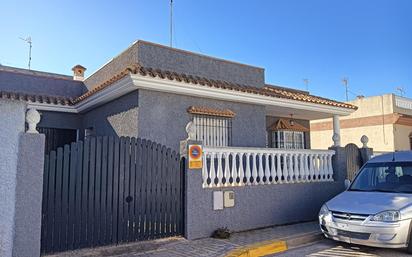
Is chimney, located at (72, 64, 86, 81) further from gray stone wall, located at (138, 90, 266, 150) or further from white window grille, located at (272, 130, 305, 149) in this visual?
white window grille, located at (272, 130, 305, 149)

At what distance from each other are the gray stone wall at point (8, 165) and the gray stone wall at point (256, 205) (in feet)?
10.1

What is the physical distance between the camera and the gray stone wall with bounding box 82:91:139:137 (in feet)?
27.1

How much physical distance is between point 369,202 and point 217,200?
298 cm

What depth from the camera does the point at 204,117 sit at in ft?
30.4

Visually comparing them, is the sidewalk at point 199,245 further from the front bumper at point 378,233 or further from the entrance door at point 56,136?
the entrance door at point 56,136

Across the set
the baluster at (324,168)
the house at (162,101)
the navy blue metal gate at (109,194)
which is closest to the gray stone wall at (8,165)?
the navy blue metal gate at (109,194)

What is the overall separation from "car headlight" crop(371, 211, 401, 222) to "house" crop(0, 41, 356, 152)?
4804 mm

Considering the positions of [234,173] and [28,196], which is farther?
[234,173]

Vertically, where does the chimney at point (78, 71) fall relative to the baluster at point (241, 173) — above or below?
above

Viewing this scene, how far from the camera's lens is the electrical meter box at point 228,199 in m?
6.95

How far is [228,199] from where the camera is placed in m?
7.00

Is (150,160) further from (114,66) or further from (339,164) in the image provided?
(339,164)

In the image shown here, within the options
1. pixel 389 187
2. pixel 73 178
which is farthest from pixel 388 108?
pixel 73 178

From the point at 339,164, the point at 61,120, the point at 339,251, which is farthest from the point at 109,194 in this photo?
the point at 339,164
